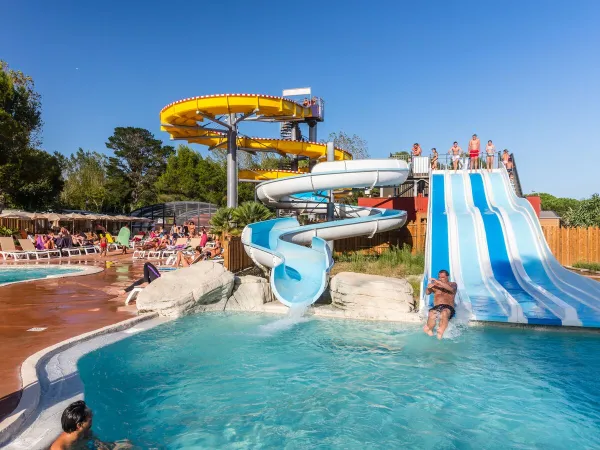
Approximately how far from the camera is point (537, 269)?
9539mm

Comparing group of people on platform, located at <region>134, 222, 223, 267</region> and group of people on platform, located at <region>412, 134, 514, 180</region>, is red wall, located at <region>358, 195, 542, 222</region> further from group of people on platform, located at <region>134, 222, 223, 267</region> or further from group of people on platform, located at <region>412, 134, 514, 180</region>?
group of people on platform, located at <region>134, 222, 223, 267</region>

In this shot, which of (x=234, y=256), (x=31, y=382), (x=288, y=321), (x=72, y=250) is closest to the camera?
(x=31, y=382)

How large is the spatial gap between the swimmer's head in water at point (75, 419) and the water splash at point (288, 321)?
3.63 m

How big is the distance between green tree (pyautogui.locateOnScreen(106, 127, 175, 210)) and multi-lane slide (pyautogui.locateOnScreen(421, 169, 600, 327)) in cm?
3876

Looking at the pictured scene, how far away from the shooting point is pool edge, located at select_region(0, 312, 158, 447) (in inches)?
128

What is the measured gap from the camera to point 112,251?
65.4 ft

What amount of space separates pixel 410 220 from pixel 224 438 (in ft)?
40.8

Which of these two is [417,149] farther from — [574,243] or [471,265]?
[471,265]

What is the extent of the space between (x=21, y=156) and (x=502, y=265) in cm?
2670

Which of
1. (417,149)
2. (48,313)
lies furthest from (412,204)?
(48,313)

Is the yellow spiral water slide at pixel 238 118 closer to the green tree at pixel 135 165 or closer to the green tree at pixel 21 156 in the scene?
the green tree at pixel 21 156

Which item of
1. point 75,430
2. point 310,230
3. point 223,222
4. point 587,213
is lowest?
point 75,430

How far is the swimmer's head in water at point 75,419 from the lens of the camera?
312 centimetres

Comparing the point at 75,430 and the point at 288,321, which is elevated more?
the point at 75,430
